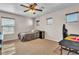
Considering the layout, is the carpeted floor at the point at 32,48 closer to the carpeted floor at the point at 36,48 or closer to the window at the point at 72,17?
the carpeted floor at the point at 36,48

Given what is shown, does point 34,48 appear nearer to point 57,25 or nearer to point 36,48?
point 36,48

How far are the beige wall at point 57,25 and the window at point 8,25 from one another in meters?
0.48

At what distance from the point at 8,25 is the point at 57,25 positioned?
95 cm

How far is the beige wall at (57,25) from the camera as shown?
1569mm

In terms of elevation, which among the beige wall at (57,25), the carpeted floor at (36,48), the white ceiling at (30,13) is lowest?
the carpeted floor at (36,48)

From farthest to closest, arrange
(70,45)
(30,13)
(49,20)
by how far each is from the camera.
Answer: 1. (49,20)
2. (30,13)
3. (70,45)

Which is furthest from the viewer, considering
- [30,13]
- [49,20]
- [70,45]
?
[49,20]

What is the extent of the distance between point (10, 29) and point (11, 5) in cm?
45

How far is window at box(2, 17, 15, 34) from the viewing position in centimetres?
160

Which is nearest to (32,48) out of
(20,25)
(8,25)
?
(20,25)

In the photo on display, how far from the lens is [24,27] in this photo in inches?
69.5

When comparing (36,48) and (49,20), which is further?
(49,20)

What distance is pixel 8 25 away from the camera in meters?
1.66

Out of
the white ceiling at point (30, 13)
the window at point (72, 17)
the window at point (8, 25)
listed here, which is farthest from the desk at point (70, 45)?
the window at point (8, 25)
